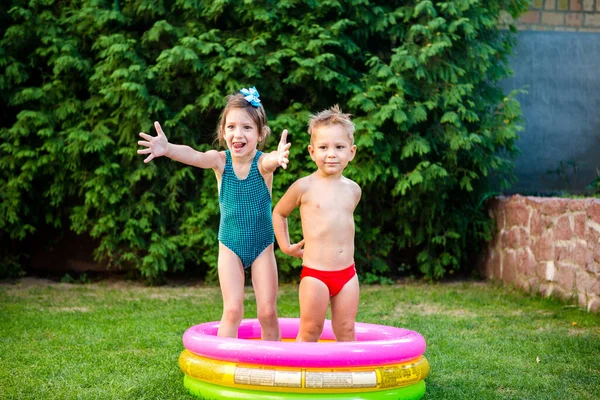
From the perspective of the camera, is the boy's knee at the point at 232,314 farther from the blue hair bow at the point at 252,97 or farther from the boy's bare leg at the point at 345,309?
the blue hair bow at the point at 252,97

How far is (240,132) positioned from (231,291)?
0.90 metres

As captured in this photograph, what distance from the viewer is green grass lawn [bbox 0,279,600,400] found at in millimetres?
4156

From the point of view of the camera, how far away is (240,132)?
4.23 m

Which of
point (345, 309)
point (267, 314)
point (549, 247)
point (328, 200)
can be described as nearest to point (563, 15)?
point (549, 247)

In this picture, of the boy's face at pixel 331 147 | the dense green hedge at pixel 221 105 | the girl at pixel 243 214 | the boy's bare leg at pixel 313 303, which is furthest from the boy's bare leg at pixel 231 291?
the dense green hedge at pixel 221 105

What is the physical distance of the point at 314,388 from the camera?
352 centimetres

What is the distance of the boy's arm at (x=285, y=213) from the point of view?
4090mm

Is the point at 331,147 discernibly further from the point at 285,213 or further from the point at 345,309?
the point at 345,309

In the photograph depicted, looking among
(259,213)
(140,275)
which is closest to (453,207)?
(140,275)

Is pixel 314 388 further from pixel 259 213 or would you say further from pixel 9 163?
pixel 9 163

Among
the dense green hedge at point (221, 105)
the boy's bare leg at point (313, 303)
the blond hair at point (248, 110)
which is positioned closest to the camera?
the boy's bare leg at point (313, 303)

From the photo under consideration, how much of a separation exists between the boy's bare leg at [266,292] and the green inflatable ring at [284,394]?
0.54m

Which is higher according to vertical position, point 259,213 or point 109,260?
point 259,213

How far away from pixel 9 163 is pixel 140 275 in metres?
1.86
